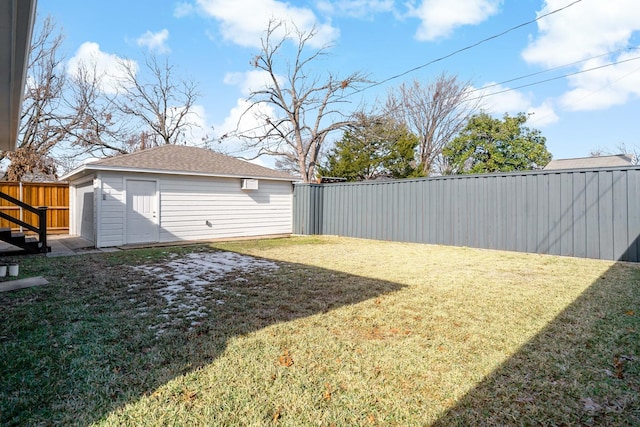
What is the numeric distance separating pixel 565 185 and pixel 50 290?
9.06m

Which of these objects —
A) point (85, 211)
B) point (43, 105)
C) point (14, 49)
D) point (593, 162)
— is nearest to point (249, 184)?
point (85, 211)

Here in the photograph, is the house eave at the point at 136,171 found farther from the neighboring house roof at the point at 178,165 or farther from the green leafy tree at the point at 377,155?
the green leafy tree at the point at 377,155

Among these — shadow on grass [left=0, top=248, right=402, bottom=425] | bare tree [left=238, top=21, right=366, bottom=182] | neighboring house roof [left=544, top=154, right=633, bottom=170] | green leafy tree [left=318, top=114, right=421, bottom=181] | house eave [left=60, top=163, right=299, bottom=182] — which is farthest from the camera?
green leafy tree [left=318, top=114, right=421, bottom=181]

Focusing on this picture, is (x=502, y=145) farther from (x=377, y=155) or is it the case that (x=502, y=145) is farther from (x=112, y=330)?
(x=112, y=330)

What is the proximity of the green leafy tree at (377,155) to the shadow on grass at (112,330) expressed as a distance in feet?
54.1

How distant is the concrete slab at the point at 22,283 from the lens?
426 cm

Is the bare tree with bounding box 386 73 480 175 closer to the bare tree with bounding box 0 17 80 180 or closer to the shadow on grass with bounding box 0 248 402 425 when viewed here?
the bare tree with bounding box 0 17 80 180

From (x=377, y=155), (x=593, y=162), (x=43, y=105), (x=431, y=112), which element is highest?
(x=431, y=112)

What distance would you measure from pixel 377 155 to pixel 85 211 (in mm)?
16240

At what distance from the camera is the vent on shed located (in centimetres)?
1070

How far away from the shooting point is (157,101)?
70.7ft

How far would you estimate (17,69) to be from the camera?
345 cm

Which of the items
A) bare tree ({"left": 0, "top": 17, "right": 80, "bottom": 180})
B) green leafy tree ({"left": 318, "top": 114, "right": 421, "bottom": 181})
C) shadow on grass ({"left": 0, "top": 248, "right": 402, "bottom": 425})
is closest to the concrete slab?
shadow on grass ({"left": 0, "top": 248, "right": 402, "bottom": 425})

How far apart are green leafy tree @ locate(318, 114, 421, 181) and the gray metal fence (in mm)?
9959
